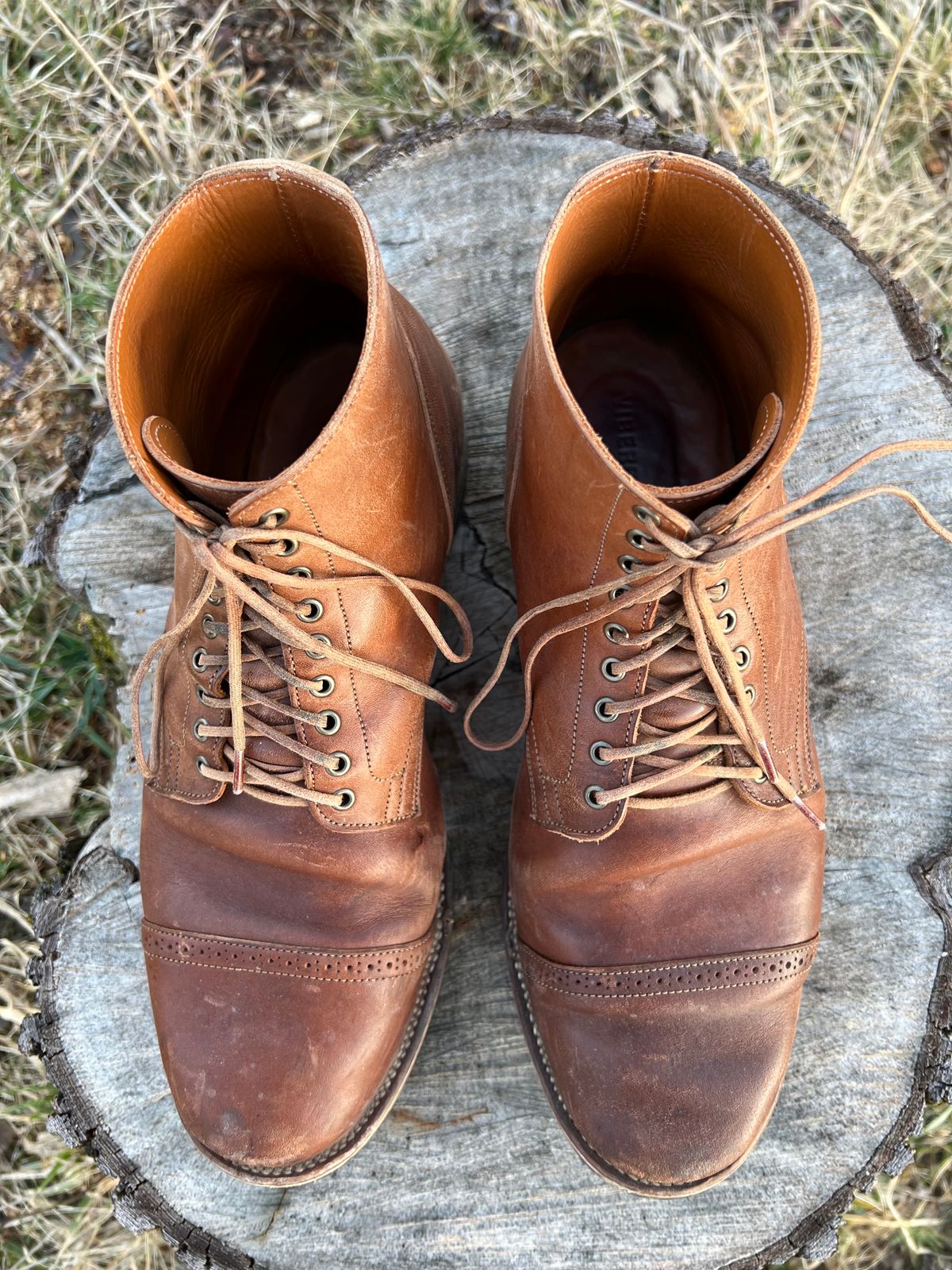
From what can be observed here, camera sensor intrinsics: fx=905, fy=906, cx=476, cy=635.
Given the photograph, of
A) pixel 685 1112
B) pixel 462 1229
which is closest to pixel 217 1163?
pixel 462 1229

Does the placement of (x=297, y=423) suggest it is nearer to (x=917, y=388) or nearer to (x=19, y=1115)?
(x=917, y=388)

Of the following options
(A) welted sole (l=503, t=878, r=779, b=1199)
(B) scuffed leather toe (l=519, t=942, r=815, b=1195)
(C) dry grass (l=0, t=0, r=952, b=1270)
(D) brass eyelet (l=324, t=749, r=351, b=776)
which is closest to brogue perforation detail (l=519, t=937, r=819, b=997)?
(B) scuffed leather toe (l=519, t=942, r=815, b=1195)

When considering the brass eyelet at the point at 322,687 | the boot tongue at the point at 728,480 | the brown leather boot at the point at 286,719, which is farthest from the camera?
the brass eyelet at the point at 322,687

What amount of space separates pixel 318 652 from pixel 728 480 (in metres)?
0.69

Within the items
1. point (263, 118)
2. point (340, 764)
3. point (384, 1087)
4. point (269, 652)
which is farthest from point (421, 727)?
point (263, 118)

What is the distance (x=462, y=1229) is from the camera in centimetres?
174

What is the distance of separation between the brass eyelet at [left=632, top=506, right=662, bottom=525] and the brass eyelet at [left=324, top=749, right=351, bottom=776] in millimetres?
626

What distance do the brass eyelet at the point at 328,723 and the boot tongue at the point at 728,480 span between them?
25.3 inches

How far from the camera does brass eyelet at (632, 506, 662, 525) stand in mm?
1313

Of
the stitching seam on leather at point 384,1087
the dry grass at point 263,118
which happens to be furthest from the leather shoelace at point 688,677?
the dry grass at point 263,118

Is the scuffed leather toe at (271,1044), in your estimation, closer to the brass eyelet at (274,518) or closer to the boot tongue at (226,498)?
the boot tongue at (226,498)

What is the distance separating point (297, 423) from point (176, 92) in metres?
1.42

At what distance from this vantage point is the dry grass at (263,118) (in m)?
2.51

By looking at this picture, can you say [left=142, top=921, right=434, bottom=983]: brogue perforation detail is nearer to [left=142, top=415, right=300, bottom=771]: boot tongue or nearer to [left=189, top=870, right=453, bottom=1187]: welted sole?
[left=189, top=870, right=453, bottom=1187]: welted sole
